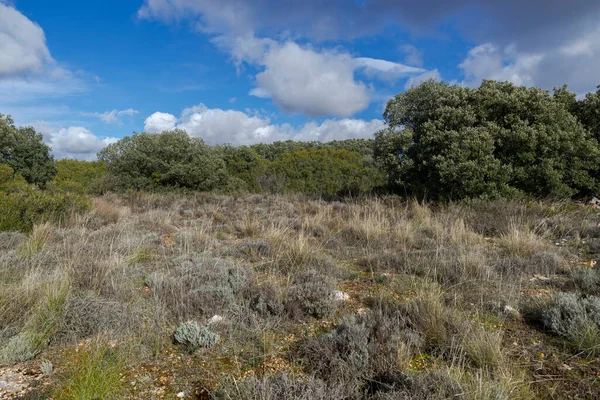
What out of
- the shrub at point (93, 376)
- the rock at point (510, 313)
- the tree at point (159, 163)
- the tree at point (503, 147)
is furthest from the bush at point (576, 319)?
the tree at point (159, 163)

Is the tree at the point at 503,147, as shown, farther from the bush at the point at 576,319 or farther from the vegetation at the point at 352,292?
the bush at the point at 576,319

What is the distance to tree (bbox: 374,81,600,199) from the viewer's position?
9.01 metres

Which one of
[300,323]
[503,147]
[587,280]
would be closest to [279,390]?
[300,323]

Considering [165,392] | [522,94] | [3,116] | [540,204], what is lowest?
[165,392]

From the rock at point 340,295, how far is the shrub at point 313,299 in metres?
0.05

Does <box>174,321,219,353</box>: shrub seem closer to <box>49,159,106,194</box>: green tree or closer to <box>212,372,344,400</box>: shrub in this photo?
<box>212,372,344,400</box>: shrub

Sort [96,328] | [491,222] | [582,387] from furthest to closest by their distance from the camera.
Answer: [491,222] → [96,328] → [582,387]

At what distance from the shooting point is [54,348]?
9.13 ft

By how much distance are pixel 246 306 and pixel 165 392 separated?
1.23 meters

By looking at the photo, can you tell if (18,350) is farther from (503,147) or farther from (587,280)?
(503,147)

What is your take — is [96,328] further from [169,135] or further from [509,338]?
[169,135]

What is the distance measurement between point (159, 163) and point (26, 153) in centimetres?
713

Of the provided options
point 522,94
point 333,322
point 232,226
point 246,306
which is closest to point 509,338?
point 333,322

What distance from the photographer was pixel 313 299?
3.52 m
